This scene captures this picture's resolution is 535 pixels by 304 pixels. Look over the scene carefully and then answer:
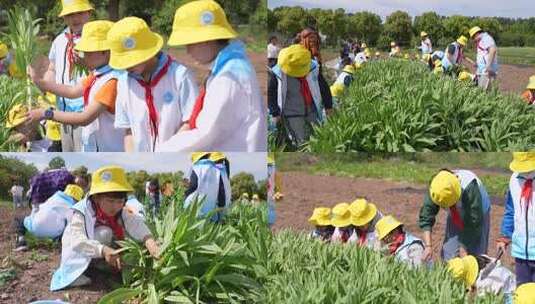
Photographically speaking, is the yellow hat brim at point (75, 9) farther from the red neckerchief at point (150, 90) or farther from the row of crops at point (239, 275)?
the row of crops at point (239, 275)

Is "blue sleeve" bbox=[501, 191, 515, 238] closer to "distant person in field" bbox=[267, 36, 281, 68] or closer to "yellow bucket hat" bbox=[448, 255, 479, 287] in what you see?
"yellow bucket hat" bbox=[448, 255, 479, 287]

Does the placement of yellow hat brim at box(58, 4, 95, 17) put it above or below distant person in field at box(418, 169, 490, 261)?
above

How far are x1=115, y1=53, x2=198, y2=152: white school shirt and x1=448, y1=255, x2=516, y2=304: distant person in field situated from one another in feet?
3.17

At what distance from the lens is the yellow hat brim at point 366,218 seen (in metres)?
2.60

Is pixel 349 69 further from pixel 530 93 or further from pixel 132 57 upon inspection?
pixel 132 57

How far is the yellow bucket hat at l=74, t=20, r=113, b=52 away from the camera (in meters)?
1.75

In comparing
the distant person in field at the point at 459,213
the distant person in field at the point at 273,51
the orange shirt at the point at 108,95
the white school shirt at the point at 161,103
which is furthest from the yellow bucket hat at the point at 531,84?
the orange shirt at the point at 108,95

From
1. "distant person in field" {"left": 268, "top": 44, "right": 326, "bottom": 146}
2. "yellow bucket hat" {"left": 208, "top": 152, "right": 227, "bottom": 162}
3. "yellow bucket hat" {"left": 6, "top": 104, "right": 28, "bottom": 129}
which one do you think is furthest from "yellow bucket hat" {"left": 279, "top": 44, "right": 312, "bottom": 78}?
"yellow bucket hat" {"left": 6, "top": 104, "right": 28, "bottom": 129}

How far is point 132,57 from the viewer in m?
1.69

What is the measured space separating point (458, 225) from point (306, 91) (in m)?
0.71

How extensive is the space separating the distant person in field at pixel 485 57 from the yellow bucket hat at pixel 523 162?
0.28 metres

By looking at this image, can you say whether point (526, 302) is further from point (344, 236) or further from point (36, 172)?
point (36, 172)

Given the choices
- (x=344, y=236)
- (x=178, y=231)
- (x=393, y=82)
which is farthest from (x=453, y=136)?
(x=178, y=231)

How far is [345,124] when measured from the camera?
95.3 inches
